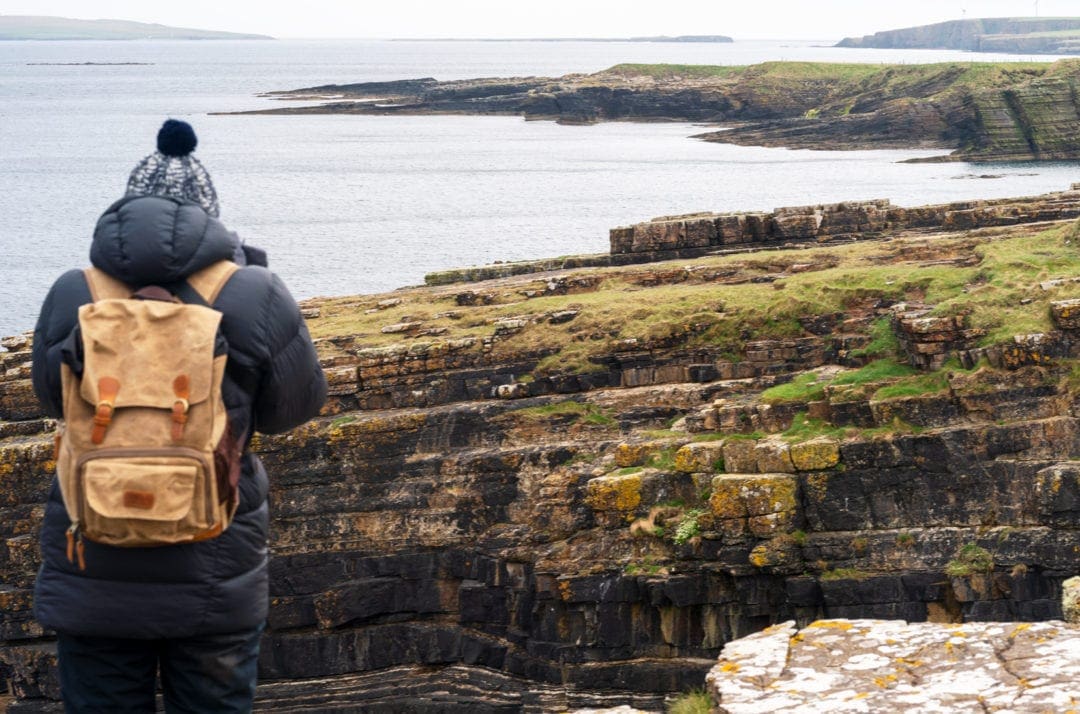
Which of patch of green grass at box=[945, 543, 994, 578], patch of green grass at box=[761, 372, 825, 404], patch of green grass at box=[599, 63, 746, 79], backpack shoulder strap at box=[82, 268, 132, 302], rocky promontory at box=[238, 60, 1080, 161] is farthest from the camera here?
patch of green grass at box=[599, 63, 746, 79]

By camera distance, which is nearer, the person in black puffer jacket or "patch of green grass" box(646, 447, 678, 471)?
the person in black puffer jacket

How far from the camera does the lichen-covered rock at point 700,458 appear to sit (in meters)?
19.0

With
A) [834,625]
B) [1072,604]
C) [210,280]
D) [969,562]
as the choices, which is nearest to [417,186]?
[969,562]

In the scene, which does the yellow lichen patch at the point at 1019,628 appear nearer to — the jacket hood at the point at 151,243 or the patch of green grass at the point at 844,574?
the jacket hood at the point at 151,243

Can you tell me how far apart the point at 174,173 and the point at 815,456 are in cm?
1322

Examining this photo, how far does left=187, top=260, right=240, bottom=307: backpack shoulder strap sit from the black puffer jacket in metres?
0.04

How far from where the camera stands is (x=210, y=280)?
596 centimetres

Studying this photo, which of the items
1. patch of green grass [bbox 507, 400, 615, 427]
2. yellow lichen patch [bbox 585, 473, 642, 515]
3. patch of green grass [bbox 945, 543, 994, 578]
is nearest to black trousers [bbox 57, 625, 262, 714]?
patch of green grass [bbox 945, 543, 994, 578]

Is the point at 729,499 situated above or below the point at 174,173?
below

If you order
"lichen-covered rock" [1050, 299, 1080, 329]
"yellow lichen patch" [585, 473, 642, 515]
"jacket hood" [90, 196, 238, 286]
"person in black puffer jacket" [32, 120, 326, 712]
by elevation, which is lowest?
"yellow lichen patch" [585, 473, 642, 515]

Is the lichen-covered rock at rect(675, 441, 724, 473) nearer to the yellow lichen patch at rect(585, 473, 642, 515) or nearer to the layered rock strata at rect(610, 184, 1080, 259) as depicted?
the yellow lichen patch at rect(585, 473, 642, 515)

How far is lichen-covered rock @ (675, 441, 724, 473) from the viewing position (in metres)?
19.0

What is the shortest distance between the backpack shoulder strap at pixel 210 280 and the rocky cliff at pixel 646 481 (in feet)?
42.6

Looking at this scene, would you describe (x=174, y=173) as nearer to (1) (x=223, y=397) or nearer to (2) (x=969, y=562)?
(1) (x=223, y=397)
